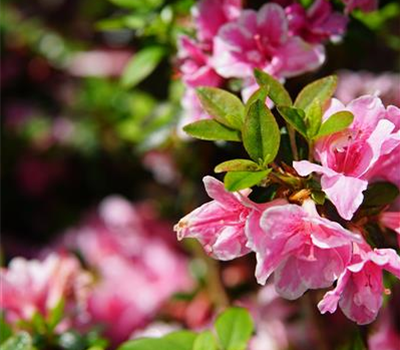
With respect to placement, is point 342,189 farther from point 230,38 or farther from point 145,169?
point 145,169

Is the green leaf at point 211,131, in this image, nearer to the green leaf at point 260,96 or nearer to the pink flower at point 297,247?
the green leaf at point 260,96

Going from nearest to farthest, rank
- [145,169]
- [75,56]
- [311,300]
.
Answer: [311,300] < [145,169] < [75,56]

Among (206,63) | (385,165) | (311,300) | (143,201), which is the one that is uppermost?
(206,63)

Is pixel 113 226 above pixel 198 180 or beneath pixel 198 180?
beneath

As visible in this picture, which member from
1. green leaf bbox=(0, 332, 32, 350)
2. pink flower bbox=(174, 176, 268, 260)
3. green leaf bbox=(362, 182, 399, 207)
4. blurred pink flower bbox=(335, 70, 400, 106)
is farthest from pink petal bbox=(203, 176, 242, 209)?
blurred pink flower bbox=(335, 70, 400, 106)

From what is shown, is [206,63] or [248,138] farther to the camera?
[206,63]

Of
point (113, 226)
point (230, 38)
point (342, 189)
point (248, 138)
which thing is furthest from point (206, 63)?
point (113, 226)

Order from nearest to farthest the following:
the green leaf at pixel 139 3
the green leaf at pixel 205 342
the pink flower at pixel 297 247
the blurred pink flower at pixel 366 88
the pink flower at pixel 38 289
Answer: the pink flower at pixel 297 247 → the green leaf at pixel 205 342 → the pink flower at pixel 38 289 → the green leaf at pixel 139 3 → the blurred pink flower at pixel 366 88

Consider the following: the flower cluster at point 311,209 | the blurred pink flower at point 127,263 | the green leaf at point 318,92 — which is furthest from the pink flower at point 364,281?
the blurred pink flower at point 127,263
